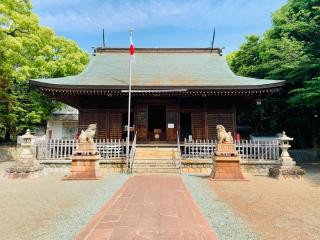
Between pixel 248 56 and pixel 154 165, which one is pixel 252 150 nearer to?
pixel 154 165

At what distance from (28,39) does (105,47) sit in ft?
18.0

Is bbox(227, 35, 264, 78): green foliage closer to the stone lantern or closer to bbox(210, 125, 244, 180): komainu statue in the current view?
bbox(210, 125, 244, 180): komainu statue

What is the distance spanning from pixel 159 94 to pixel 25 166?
23.7ft

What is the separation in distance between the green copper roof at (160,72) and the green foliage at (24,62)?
299cm

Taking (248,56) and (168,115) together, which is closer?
(168,115)

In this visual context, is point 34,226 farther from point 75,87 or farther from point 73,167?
point 75,87

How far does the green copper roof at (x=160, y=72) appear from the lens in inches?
515

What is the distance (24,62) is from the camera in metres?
15.7

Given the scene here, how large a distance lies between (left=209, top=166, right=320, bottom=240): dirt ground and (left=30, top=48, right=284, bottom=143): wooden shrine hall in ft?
20.7

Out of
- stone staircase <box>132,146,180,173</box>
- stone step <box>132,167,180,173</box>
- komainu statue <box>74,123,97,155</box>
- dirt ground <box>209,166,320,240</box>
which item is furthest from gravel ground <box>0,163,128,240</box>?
stone staircase <box>132,146,180,173</box>

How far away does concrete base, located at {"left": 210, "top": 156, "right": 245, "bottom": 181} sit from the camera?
916 centimetres

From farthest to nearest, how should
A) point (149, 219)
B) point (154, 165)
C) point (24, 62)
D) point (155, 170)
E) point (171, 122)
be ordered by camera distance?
point (24, 62)
point (171, 122)
point (154, 165)
point (155, 170)
point (149, 219)

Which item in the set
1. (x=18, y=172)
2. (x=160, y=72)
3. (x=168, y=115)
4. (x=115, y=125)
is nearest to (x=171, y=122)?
(x=168, y=115)

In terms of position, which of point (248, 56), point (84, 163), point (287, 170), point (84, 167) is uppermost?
point (248, 56)
